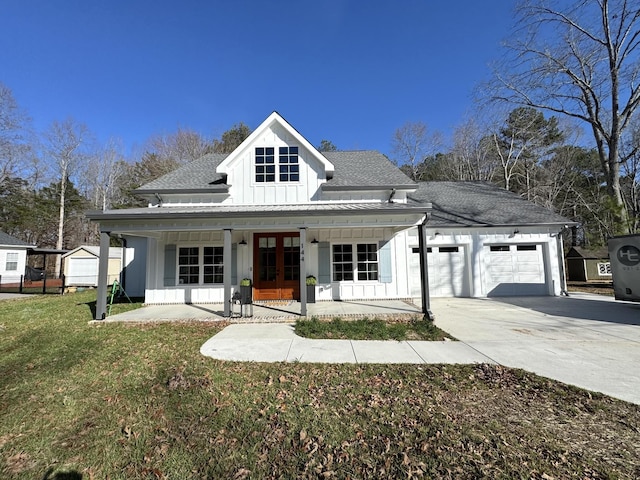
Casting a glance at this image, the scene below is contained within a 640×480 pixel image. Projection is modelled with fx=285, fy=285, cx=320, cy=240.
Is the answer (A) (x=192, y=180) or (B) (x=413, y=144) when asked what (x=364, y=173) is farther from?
(B) (x=413, y=144)

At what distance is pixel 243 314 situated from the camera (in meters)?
8.54

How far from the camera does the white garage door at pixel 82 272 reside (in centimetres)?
1741

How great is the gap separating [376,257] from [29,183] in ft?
119

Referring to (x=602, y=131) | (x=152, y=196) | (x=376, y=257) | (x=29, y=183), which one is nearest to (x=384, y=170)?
(x=376, y=257)

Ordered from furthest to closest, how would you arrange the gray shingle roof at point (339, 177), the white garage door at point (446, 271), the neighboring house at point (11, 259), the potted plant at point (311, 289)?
1. the neighboring house at point (11, 259)
2. the white garage door at point (446, 271)
3. the gray shingle roof at point (339, 177)
4. the potted plant at point (311, 289)

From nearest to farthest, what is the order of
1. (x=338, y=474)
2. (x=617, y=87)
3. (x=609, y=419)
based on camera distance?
(x=338, y=474) < (x=609, y=419) < (x=617, y=87)

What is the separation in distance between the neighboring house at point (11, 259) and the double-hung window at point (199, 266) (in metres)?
20.1

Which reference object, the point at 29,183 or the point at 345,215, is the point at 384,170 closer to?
the point at 345,215

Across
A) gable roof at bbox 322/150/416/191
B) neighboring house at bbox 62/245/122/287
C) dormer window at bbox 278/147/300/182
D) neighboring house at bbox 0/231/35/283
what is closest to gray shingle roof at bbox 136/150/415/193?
gable roof at bbox 322/150/416/191

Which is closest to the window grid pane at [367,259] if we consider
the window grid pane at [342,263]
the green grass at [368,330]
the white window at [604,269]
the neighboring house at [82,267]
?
the window grid pane at [342,263]

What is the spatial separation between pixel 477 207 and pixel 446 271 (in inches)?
161

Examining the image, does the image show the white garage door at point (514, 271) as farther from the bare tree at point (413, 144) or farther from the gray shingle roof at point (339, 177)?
the bare tree at point (413, 144)

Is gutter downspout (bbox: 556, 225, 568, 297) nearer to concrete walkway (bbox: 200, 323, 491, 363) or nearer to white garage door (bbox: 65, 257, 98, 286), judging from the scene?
concrete walkway (bbox: 200, 323, 491, 363)

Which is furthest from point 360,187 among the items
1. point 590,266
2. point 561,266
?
point 590,266
